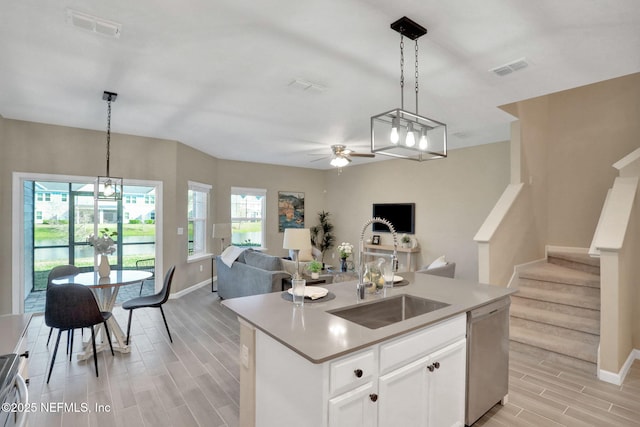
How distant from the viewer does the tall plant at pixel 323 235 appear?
28.9 ft

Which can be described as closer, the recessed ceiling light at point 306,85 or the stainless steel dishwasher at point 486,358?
the stainless steel dishwasher at point 486,358

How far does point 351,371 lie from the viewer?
1.46 metres

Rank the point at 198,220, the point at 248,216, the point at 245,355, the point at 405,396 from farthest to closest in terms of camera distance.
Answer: the point at 248,216 → the point at 198,220 → the point at 245,355 → the point at 405,396

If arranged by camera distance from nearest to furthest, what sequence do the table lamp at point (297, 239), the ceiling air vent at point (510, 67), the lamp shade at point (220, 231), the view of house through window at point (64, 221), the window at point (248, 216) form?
the ceiling air vent at point (510, 67), the table lamp at point (297, 239), the view of house through window at point (64, 221), the lamp shade at point (220, 231), the window at point (248, 216)

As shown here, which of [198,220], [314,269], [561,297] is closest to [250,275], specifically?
[314,269]

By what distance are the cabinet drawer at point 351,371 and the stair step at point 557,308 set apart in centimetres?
332

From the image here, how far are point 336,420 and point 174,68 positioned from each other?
3.00m

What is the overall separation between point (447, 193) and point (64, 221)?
6.88 m

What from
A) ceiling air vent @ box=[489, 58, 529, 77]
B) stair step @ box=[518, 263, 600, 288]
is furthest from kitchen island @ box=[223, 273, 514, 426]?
stair step @ box=[518, 263, 600, 288]

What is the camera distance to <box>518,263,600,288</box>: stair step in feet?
12.6

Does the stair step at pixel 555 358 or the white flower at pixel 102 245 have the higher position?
the white flower at pixel 102 245

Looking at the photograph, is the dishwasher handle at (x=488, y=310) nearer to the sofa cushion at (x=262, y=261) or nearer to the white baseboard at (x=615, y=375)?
the white baseboard at (x=615, y=375)

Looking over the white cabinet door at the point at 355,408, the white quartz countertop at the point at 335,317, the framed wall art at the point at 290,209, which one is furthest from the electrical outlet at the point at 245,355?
the framed wall art at the point at 290,209

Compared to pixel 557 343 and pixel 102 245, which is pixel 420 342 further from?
pixel 102 245
